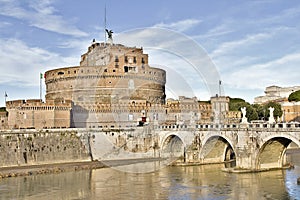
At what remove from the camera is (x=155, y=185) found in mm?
24391

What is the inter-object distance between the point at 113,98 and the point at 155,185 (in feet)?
75.3

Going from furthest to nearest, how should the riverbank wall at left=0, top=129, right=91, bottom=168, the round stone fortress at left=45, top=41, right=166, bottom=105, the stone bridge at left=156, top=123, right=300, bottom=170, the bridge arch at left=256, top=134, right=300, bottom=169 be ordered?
the round stone fortress at left=45, top=41, right=166, bottom=105, the riverbank wall at left=0, top=129, right=91, bottom=168, the bridge arch at left=256, top=134, right=300, bottom=169, the stone bridge at left=156, top=123, right=300, bottom=170

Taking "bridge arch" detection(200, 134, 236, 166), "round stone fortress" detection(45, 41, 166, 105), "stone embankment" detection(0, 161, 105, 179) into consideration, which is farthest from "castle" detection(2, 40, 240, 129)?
"stone embankment" detection(0, 161, 105, 179)

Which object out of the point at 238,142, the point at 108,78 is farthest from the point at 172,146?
the point at 108,78

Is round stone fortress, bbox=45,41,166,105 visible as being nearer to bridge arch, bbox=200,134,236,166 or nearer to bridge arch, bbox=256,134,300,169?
bridge arch, bbox=200,134,236,166

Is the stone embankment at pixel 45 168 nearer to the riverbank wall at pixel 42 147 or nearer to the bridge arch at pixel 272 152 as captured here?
the riverbank wall at pixel 42 147

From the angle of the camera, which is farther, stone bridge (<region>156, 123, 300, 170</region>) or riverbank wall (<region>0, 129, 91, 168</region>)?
riverbank wall (<region>0, 129, 91, 168</region>)

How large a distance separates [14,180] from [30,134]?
7.56 metres

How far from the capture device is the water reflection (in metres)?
21.5

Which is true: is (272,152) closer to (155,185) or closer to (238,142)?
(238,142)

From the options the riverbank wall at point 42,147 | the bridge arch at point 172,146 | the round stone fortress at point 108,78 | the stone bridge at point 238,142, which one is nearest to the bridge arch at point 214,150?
the stone bridge at point 238,142

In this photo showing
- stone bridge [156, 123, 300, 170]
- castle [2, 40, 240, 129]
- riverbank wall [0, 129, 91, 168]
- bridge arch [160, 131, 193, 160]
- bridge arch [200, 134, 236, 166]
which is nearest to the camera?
stone bridge [156, 123, 300, 170]

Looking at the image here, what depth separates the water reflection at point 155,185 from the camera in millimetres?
21453

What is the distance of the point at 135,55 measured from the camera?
5025 cm
